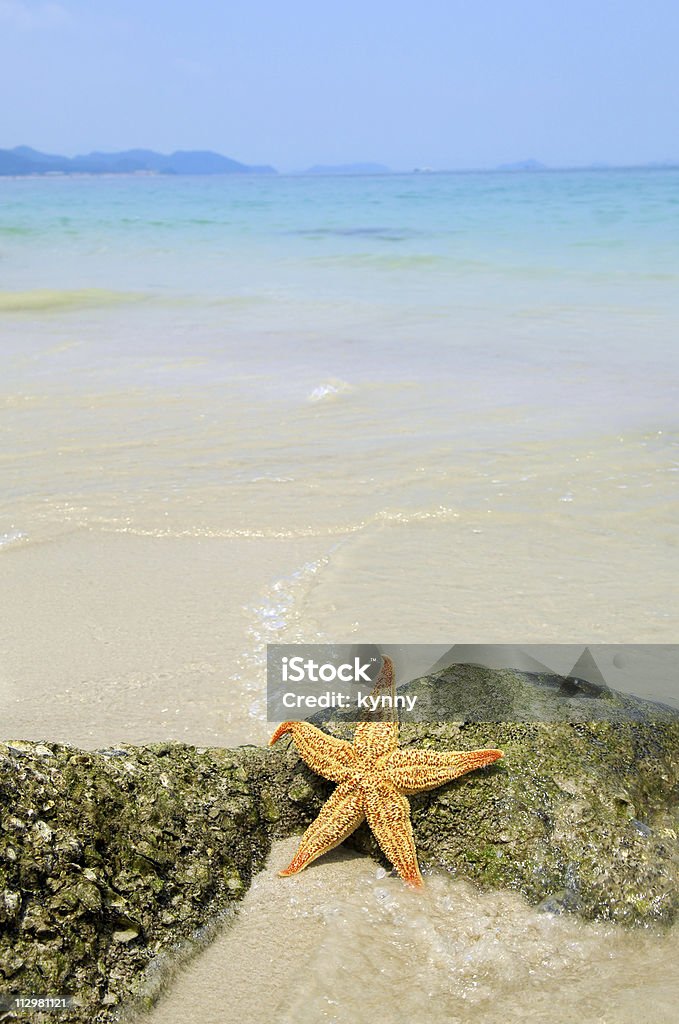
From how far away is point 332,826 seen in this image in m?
3.29

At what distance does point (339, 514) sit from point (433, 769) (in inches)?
152

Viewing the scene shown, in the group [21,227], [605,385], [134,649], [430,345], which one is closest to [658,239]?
[430,345]

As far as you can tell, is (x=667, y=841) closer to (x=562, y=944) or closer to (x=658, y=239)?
(x=562, y=944)

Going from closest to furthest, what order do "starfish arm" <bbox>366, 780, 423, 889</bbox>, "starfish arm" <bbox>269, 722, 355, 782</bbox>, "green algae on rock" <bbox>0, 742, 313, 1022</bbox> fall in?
"green algae on rock" <bbox>0, 742, 313, 1022</bbox> < "starfish arm" <bbox>366, 780, 423, 889</bbox> < "starfish arm" <bbox>269, 722, 355, 782</bbox>

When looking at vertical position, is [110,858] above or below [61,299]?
below

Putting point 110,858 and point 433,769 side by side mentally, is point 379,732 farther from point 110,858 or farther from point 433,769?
point 110,858

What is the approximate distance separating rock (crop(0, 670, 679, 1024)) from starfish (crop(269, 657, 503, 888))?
11 centimetres

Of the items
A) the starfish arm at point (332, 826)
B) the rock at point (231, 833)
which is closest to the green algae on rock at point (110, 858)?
the rock at point (231, 833)

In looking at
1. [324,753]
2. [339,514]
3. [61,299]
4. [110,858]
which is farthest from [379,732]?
[61,299]

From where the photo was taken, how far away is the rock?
8.92 feet

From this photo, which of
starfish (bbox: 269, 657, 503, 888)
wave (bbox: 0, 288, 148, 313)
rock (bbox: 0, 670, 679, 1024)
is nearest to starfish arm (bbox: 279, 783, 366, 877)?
starfish (bbox: 269, 657, 503, 888)

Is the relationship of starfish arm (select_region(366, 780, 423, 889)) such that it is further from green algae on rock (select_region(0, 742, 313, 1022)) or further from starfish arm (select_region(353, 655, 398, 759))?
green algae on rock (select_region(0, 742, 313, 1022))

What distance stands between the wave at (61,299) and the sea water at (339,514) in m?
0.31

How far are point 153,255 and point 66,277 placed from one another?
17.8 feet
